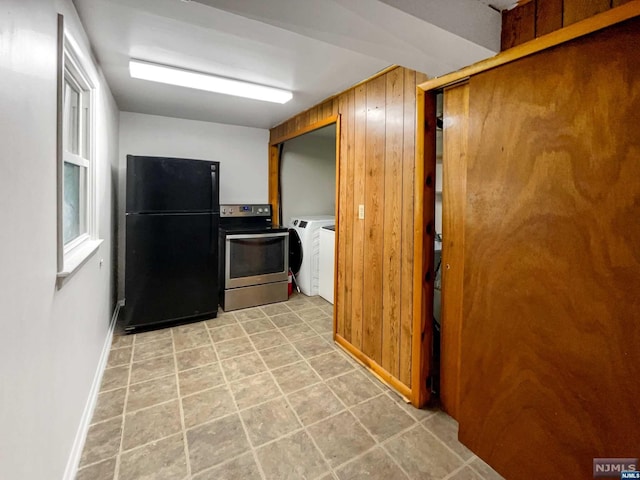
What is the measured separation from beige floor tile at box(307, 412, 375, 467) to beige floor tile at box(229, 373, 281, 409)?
420mm

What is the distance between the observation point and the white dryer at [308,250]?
4141mm

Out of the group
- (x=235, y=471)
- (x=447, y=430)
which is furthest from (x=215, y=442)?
(x=447, y=430)

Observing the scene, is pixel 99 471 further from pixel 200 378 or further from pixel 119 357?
pixel 119 357

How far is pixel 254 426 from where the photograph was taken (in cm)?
181

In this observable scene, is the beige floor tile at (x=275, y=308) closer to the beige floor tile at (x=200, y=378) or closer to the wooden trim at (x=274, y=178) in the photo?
the beige floor tile at (x=200, y=378)

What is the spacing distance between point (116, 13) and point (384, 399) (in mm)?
2757

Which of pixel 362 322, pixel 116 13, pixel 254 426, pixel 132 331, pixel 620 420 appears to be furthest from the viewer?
pixel 132 331

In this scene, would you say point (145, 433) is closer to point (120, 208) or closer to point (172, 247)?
point (172, 247)

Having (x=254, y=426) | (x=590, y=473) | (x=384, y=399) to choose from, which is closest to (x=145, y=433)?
(x=254, y=426)

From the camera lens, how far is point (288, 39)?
6.18 ft

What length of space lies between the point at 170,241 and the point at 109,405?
157 cm

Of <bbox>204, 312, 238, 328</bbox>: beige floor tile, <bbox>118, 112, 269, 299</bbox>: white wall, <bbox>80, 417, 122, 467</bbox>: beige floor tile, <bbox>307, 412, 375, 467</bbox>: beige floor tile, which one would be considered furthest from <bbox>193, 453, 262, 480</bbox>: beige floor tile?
<bbox>118, 112, 269, 299</bbox>: white wall

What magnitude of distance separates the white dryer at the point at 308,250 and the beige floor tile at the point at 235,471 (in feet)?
8.88

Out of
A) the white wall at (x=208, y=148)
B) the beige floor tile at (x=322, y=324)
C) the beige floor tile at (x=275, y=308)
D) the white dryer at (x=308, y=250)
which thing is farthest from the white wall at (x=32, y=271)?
the white dryer at (x=308, y=250)
